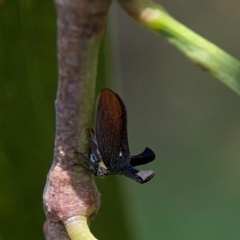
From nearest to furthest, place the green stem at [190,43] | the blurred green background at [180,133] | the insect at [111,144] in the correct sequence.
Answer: the green stem at [190,43] < the insect at [111,144] < the blurred green background at [180,133]

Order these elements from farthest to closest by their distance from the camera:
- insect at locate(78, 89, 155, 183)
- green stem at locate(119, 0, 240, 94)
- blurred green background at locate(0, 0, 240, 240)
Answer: blurred green background at locate(0, 0, 240, 240) < insect at locate(78, 89, 155, 183) < green stem at locate(119, 0, 240, 94)

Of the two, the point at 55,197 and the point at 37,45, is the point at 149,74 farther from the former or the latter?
the point at 55,197

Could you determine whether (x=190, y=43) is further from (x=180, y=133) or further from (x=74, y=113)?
(x=180, y=133)

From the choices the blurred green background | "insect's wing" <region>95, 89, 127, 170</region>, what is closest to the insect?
"insect's wing" <region>95, 89, 127, 170</region>

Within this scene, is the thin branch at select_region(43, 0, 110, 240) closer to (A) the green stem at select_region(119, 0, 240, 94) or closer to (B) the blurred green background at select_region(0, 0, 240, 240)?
(A) the green stem at select_region(119, 0, 240, 94)

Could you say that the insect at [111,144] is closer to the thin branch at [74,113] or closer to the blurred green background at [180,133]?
the thin branch at [74,113]

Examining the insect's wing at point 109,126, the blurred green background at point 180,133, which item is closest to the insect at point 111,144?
the insect's wing at point 109,126
